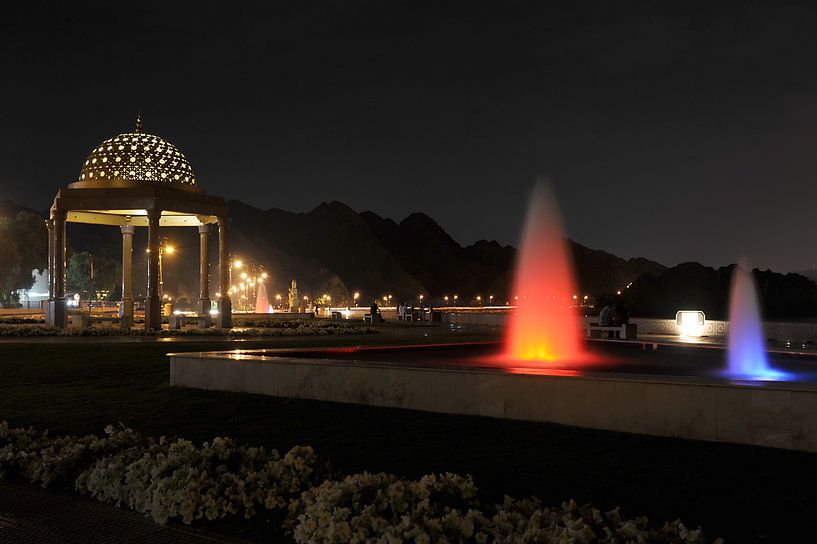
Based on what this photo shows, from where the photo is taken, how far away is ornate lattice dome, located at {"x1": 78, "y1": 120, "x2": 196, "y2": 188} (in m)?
31.5

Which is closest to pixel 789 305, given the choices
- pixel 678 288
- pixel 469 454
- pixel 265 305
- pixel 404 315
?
pixel 678 288

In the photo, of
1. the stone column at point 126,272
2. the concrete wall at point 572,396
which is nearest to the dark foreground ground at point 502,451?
the concrete wall at point 572,396

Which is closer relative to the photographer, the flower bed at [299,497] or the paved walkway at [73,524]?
the flower bed at [299,497]

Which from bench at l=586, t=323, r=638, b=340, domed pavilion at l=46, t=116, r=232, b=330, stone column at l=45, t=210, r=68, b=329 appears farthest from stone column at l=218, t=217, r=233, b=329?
bench at l=586, t=323, r=638, b=340

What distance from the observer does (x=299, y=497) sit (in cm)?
713

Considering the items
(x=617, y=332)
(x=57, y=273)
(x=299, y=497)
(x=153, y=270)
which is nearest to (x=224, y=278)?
(x=153, y=270)

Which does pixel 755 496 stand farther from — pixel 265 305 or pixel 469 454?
pixel 265 305

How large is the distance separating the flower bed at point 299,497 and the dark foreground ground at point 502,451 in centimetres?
71

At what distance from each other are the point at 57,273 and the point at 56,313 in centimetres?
169

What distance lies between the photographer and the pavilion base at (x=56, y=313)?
30.6 meters

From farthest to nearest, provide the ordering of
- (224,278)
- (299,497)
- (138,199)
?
(224,278) < (138,199) < (299,497)

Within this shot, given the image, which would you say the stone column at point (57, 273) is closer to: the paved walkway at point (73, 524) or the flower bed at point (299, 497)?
the flower bed at point (299, 497)

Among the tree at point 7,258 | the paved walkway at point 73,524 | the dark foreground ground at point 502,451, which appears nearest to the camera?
the paved walkway at point 73,524

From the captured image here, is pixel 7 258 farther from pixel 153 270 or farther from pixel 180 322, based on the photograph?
pixel 153 270
